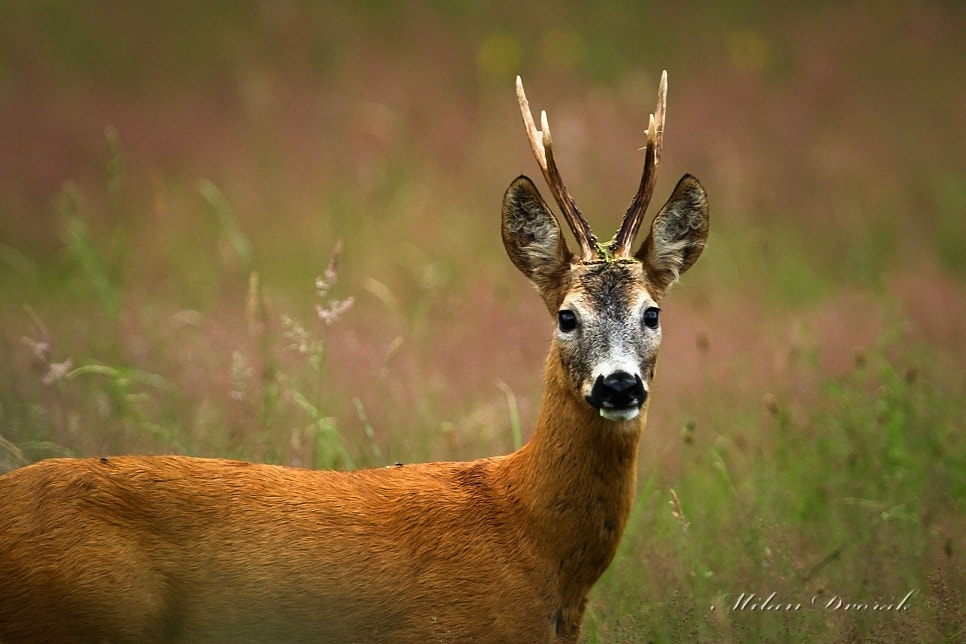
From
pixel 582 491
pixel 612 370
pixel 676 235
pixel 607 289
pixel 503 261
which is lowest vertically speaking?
pixel 503 261

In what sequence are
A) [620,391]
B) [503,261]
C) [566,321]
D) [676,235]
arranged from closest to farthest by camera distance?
[620,391], [566,321], [676,235], [503,261]

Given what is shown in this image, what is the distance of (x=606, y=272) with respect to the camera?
13.1ft

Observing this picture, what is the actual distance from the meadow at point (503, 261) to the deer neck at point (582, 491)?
0.43m

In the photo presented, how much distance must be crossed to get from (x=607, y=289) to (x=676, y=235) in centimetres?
51

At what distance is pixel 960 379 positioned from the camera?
22.3 ft

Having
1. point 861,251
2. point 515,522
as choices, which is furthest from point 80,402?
point 861,251

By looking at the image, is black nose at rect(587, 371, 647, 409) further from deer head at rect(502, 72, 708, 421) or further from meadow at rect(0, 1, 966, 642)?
meadow at rect(0, 1, 966, 642)

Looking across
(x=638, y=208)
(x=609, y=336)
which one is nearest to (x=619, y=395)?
→ (x=609, y=336)

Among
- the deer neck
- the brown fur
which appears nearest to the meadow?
the deer neck

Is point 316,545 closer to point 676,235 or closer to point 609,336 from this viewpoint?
point 609,336

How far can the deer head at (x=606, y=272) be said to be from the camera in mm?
3730

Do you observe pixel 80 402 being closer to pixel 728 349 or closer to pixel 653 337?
pixel 653 337

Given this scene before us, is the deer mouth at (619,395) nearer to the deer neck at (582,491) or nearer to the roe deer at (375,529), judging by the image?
the roe deer at (375,529)

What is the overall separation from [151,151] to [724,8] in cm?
720
